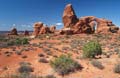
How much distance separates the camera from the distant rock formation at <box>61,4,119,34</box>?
209ft

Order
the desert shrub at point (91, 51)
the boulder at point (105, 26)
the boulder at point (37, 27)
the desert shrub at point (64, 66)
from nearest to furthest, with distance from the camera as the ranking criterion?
the desert shrub at point (64, 66)
the desert shrub at point (91, 51)
the boulder at point (105, 26)
the boulder at point (37, 27)

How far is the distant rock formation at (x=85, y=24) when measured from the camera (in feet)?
209

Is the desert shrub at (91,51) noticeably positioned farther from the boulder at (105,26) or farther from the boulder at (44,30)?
the boulder at (44,30)

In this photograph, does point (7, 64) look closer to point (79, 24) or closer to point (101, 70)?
point (101, 70)

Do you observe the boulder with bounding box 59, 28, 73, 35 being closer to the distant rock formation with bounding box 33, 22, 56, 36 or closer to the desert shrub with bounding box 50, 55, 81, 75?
the distant rock formation with bounding box 33, 22, 56, 36

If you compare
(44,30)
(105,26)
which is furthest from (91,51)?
(105,26)

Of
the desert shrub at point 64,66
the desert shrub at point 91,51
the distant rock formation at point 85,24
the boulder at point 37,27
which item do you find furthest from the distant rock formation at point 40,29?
the desert shrub at point 64,66

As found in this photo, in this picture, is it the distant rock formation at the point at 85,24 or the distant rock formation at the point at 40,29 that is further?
the distant rock formation at the point at 40,29

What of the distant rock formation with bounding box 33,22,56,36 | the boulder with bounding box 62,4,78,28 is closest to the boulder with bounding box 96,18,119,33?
the boulder with bounding box 62,4,78,28

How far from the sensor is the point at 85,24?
64.6 meters

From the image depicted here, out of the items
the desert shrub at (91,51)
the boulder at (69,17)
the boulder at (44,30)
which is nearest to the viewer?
the desert shrub at (91,51)

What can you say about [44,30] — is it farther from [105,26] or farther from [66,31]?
[105,26]

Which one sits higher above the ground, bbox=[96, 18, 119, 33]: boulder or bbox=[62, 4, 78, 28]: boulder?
bbox=[62, 4, 78, 28]: boulder

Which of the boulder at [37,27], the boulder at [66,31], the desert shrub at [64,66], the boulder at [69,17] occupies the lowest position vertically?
the desert shrub at [64,66]
